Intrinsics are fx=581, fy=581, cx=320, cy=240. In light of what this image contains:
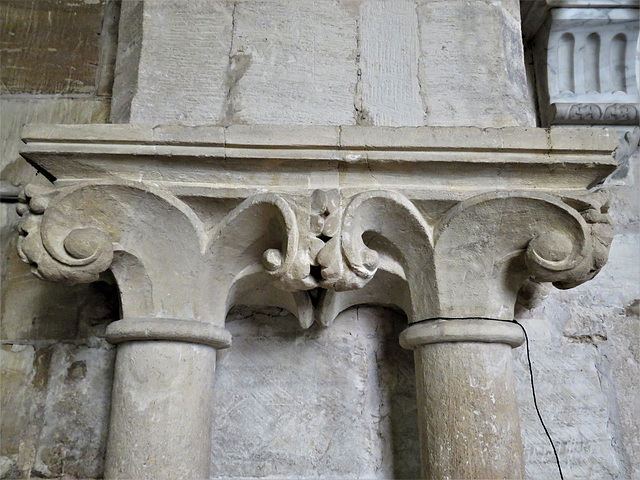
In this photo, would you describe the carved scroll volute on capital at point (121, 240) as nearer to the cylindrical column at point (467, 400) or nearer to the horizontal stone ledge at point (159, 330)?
the horizontal stone ledge at point (159, 330)

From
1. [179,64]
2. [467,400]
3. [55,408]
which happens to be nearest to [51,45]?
[179,64]

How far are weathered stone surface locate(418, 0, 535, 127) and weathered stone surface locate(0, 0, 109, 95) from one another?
1.20 m

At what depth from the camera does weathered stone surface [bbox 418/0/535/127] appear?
1.55m

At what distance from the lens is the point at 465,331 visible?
140 centimetres

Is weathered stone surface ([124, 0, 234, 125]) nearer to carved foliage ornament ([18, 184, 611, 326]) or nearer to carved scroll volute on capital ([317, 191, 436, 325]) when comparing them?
carved foliage ornament ([18, 184, 611, 326])

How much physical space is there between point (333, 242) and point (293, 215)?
0.37ft

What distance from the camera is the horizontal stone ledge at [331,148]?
1.38 metres

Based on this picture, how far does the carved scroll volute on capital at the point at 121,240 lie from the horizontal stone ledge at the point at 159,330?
3cm

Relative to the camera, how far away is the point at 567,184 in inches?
56.6

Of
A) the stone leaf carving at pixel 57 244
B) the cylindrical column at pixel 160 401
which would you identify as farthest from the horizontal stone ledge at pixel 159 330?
the stone leaf carving at pixel 57 244

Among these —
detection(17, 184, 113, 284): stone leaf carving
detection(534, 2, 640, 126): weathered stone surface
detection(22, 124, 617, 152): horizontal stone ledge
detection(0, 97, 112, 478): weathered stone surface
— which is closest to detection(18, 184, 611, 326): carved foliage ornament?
detection(17, 184, 113, 284): stone leaf carving

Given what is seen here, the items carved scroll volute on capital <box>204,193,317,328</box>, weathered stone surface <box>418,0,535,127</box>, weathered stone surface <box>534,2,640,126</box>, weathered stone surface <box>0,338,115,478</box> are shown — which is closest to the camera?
carved scroll volute on capital <box>204,193,317,328</box>

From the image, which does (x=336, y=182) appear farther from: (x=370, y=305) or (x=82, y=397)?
(x=82, y=397)

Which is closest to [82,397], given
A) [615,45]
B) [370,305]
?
[370,305]
